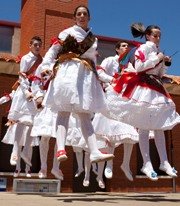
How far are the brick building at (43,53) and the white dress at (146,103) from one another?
18.2ft

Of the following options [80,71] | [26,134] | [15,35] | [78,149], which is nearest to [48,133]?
[26,134]

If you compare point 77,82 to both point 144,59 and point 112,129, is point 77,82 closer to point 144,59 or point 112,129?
point 144,59

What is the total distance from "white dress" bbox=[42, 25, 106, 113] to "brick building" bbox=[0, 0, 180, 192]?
6.06 m

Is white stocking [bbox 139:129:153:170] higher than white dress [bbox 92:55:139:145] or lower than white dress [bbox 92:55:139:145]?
lower

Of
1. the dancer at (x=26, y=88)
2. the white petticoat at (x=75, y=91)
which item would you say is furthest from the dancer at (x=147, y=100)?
the dancer at (x=26, y=88)

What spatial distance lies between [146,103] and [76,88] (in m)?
1.13

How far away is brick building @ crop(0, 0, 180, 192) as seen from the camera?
1061 centimetres

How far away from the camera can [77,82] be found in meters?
4.60

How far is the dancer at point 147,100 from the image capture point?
17.2ft

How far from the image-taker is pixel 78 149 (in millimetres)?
7883

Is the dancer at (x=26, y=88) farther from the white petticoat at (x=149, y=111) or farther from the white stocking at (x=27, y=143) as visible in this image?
the white petticoat at (x=149, y=111)

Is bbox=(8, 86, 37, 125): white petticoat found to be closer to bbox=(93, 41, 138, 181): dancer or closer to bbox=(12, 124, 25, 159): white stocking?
bbox=(12, 124, 25, 159): white stocking

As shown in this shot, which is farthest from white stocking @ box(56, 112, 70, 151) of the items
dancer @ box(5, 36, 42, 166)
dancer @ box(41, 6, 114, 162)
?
dancer @ box(5, 36, 42, 166)

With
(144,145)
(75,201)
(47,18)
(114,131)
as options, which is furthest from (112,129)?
(47,18)
